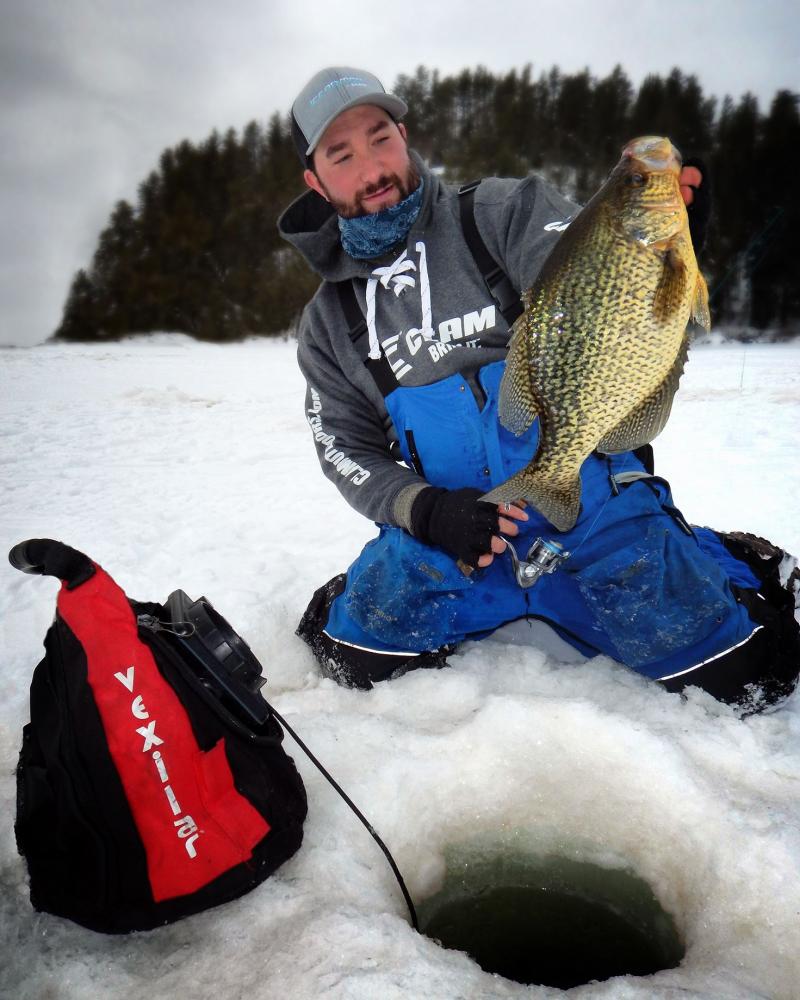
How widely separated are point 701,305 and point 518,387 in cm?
50

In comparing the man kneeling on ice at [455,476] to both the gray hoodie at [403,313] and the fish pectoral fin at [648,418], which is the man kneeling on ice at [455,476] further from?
the fish pectoral fin at [648,418]

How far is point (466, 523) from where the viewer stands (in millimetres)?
2109

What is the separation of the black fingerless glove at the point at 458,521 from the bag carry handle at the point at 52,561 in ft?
3.67

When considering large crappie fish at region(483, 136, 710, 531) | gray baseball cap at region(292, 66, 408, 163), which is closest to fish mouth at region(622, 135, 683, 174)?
large crappie fish at region(483, 136, 710, 531)

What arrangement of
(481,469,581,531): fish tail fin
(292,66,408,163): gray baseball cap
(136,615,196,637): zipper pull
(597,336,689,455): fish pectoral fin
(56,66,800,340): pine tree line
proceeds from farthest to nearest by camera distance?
(56,66,800,340): pine tree line, (292,66,408,163): gray baseball cap, (481,469,581,531): fish tail fin, (597,336,689,455): fish pectoral fin, (136,615,196,637): zipper pull

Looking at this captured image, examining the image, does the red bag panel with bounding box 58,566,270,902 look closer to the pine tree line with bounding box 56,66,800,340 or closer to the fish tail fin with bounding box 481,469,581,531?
the fish tail fin with bounding box 481,469,581,531

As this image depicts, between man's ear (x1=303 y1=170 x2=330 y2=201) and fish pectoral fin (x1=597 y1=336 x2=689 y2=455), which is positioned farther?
man's ear (x1=303 y1=170 x2=330 y2=201)

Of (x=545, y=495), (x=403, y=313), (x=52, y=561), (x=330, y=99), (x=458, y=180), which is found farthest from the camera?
(x=458, y=180)

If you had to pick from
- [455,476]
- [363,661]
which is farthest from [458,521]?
[363,661]

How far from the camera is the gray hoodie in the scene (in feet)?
7.67

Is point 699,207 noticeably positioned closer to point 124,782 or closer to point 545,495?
point 545,495

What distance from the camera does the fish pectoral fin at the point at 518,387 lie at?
171 centimetres

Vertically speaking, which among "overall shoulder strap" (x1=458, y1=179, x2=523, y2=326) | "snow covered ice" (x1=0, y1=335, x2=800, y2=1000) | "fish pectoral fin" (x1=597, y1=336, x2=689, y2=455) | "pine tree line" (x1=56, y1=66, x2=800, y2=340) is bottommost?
"snow covered ice" (x1=0, y1=335, x2=800, y2=1000)

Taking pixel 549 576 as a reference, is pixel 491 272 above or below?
above
